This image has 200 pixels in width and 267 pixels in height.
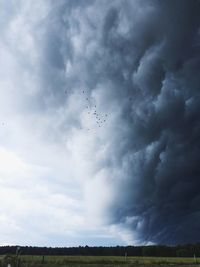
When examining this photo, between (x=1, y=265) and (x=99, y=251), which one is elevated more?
(x=99, y=251)

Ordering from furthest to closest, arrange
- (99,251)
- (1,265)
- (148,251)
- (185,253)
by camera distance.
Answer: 1. (99,251)
2. (148,251)
3. (185,253)
4. (1,265)

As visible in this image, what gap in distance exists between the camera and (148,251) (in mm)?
149500

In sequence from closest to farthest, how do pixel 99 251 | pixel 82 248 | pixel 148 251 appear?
pixel 148 251
pixel 99 251
pixel 82 248

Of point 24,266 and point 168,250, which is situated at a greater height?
point 168,250

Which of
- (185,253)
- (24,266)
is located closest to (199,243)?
(185,253)

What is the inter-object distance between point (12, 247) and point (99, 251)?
38.7 meters

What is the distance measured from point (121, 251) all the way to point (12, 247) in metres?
48.7

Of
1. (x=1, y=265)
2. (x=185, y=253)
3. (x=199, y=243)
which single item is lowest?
(x=1, y=265)

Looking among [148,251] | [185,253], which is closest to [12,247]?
[148,251]

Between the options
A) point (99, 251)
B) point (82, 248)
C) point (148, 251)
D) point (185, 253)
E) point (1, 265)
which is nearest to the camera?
point (1, 265)

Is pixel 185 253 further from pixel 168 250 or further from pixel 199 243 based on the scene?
pixel 199 243

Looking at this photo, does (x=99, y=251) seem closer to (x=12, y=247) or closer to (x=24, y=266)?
(x=12, y=247)

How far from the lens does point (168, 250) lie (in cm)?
14962

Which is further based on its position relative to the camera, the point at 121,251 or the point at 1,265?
the point at 121,251
